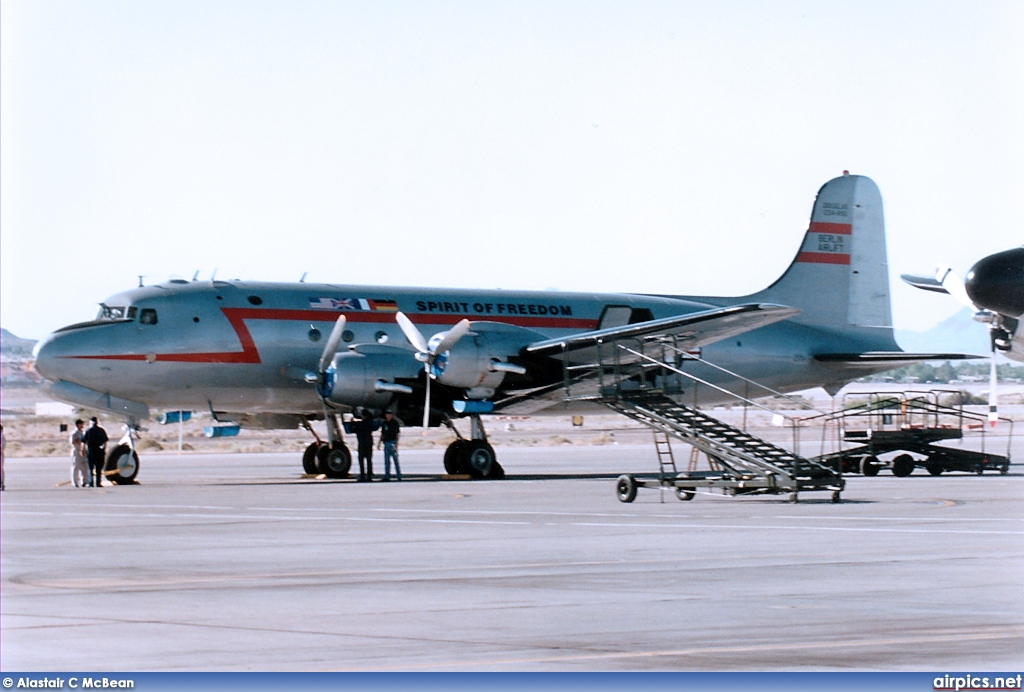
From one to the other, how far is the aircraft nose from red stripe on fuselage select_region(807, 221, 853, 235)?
25011 mm

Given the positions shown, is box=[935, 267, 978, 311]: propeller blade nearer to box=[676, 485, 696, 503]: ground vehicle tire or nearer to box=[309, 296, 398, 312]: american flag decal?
box=[676, 485, 696, 503]: ground vehicle tire

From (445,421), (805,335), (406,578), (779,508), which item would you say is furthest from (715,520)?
(805,335)

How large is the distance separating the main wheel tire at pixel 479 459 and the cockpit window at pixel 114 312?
7509 mm

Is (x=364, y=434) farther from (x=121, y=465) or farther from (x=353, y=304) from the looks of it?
(x=121, y=465)

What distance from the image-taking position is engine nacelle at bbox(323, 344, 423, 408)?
28.4 m

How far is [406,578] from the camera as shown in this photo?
38.6 feet

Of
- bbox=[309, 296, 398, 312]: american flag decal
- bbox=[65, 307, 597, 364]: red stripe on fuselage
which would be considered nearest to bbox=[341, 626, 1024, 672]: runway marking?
bbox=[65, 307, 597, 364]: red stripe on fuselage

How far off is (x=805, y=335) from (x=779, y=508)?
16.8 metres

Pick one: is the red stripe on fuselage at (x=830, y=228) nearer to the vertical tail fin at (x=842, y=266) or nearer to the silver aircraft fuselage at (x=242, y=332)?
the vertical tail fin at (x=842, y=266)

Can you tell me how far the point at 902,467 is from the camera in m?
29.2

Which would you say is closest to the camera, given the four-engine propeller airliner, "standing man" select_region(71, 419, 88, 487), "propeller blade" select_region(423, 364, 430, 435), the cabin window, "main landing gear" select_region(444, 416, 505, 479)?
"standing man" select_region(71, 419, 88, 487)

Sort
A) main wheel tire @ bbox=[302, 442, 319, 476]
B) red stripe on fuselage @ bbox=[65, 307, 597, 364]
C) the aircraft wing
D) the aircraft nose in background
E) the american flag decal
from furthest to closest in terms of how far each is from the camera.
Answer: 1. main wheel tire @ bbox=[302, 442, 319, 476]
2. the american flag decal
3. red stripe on fuselage @ bbox=[65, 307, 597, 364]
4. the aircraft nose in background
5. the aircraft wing

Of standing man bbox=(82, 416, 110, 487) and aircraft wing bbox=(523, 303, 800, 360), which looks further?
standing man bbox=(82, 416, 110, 487)

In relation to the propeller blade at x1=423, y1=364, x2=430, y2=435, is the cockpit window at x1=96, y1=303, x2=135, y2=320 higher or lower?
higher
